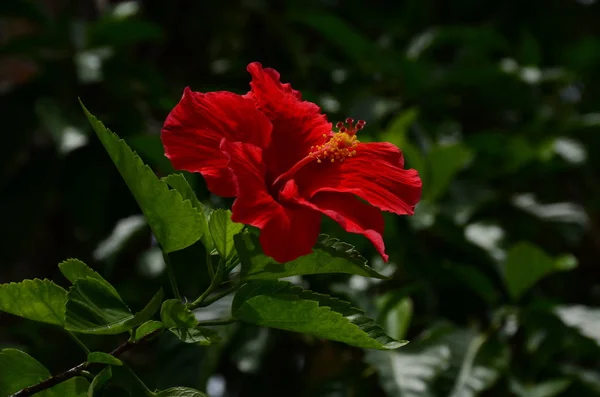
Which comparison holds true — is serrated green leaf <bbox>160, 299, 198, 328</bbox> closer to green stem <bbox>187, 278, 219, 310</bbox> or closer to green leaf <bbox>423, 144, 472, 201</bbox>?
green stem <bbox>187, 278, 219, 310</bbox>

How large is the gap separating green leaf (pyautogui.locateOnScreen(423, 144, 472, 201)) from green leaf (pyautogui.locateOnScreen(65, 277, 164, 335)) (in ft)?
3.44

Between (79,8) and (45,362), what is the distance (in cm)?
116

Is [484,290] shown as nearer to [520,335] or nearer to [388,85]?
[520,335]

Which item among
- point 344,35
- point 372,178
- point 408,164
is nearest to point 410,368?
point 408,164

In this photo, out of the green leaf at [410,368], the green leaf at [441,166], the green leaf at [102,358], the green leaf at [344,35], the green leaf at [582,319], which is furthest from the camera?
the green leaf at [344,35]

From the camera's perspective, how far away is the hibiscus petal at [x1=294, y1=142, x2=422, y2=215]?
591mm

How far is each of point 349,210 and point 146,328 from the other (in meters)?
0.16

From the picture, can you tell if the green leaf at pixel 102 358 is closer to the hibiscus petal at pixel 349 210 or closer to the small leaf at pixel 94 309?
the small leaf at pixel 94 309

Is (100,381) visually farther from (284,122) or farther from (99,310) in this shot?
(284,122)

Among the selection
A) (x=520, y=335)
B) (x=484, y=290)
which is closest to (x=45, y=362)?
(x=484, y=290)

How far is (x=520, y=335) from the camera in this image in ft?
5.43

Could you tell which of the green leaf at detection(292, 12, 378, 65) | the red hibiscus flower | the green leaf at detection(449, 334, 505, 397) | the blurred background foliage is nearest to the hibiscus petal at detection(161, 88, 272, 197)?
the red hibiscus flower

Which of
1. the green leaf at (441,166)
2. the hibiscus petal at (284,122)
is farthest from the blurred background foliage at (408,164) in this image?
Result: the hibiscus petal at (284,122)

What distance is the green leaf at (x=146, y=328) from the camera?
536mm
